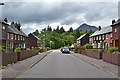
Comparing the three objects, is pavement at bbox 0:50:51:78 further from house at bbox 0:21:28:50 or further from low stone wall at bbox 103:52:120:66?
house at bbox 0:21:28:50

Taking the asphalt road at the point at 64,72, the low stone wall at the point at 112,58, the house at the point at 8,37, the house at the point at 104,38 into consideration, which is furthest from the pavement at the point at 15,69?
the house at the point at 104,38

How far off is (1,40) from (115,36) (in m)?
23.7

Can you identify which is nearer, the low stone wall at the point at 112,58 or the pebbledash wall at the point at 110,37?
the low stone wall at the point at 112,58

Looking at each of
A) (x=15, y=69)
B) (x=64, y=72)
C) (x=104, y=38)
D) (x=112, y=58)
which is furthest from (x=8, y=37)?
(x=64, y=72)

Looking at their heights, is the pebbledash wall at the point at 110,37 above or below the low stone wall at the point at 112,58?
above

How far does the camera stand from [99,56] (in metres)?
21.3

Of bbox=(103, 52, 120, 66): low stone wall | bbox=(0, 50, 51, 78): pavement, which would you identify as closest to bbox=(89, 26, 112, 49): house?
bbox=(103, 52, 120, 66): low stone wall

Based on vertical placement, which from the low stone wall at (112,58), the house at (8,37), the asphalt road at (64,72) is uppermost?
the house at (8,37)

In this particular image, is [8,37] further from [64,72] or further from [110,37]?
[64,72]

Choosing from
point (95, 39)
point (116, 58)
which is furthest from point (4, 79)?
point (95, 39)

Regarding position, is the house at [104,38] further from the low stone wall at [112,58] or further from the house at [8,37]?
the low stone wall at [112,58]

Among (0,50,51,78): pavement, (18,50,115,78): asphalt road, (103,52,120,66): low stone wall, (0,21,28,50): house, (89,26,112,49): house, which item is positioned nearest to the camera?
(0,50,51,78): pavement

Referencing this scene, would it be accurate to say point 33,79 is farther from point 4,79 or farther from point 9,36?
point 9,36

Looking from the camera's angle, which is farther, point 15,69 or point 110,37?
point 110,37
